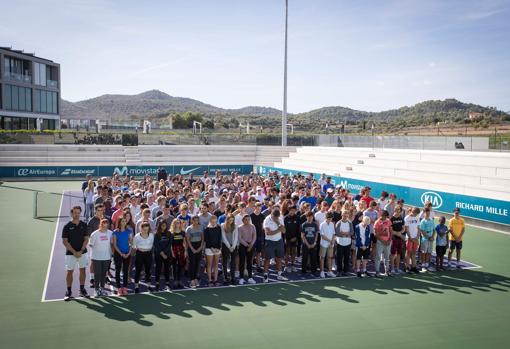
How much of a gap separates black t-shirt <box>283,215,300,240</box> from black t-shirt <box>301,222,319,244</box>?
0.39 meters

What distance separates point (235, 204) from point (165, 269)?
2926 millimetres

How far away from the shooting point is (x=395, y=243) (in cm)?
1135

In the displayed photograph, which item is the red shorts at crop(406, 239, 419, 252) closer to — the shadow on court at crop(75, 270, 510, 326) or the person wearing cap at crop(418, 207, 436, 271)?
the person wearing cap at crop(418, 207, 436, 271)

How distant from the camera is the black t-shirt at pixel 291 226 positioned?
1152 cm

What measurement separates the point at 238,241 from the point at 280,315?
7.98 feet

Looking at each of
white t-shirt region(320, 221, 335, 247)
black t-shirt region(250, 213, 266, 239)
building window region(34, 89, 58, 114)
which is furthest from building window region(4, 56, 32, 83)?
white t-shirt region(320, 221, 335, 247)

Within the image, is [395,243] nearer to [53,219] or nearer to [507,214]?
[507,214]

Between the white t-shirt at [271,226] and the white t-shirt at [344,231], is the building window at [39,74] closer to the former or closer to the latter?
the white t-shirt at [271,226]

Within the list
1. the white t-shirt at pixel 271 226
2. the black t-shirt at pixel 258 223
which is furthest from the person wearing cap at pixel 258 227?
the white t-shirt at pixel 271 226

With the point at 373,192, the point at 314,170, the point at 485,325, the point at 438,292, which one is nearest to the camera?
the point at 485,325

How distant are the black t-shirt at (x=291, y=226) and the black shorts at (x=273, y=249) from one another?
2.04ft

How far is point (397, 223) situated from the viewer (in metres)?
11.4

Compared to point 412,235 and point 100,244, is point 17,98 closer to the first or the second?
point 100,244

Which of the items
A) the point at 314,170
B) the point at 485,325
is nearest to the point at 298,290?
the point at 485,325
